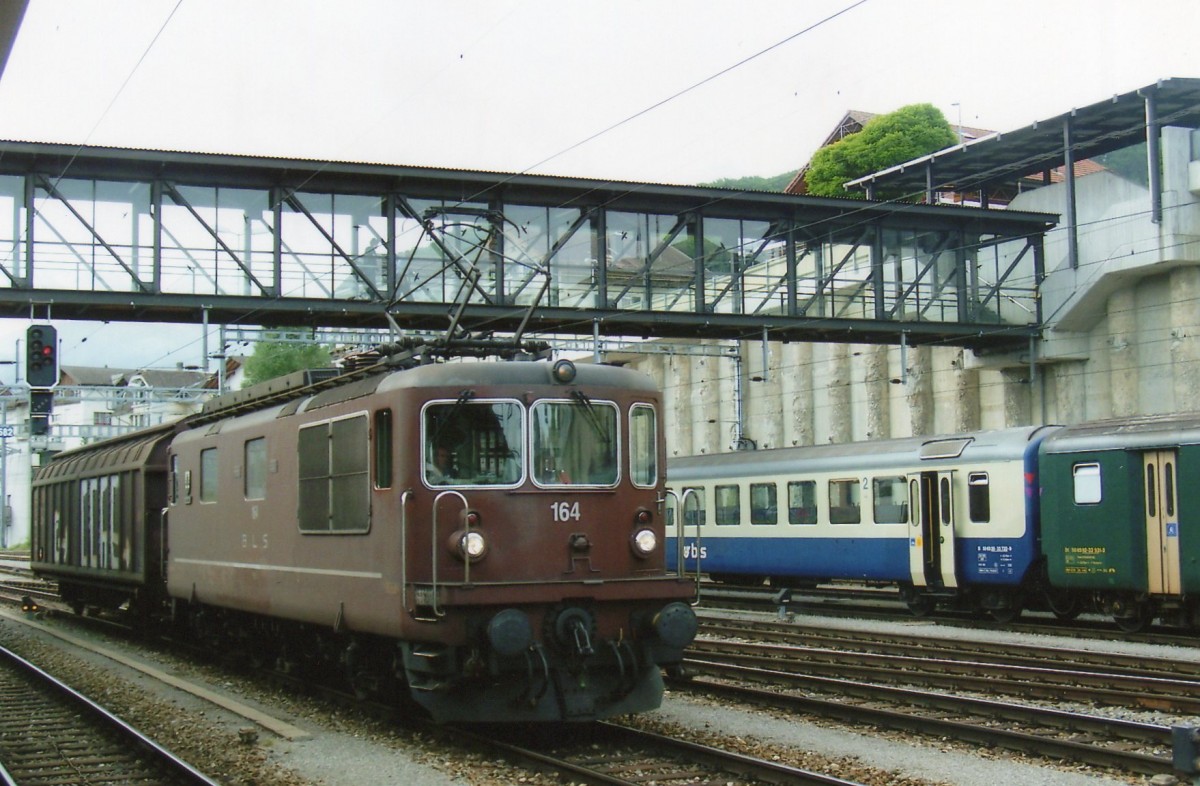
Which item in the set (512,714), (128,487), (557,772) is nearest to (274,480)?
(512,714)

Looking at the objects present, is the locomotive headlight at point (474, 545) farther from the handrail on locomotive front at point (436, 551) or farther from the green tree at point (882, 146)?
the green tree at point (882, 146)

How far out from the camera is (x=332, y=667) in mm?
Answer: 13789

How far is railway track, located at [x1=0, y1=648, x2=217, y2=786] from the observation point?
33.0 ft

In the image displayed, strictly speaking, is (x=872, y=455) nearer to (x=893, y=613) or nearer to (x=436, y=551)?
(x=893, y=613)

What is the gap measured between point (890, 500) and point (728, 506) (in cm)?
531

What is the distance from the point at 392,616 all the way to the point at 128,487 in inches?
435

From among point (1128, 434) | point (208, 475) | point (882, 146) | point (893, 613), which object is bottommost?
point (893, 613)

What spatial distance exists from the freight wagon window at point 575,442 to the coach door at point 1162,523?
10291mm

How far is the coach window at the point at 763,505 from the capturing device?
26.0m

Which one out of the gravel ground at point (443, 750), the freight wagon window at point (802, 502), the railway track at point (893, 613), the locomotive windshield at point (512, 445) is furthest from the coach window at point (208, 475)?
the freight wagon window at point (802, 502)

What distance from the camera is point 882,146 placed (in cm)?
6178

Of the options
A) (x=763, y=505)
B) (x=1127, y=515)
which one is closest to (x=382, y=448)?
(x=1127, y=515)

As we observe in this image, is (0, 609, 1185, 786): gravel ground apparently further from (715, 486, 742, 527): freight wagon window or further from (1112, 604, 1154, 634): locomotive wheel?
(715, 486, 742, 527): freight wagon window

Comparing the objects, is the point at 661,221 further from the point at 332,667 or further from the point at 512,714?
the point at 512,714
